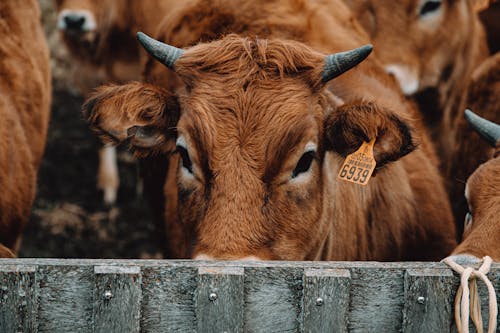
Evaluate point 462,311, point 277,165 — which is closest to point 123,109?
Answer: point 277,165

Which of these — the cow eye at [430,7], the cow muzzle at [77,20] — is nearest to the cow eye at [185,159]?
the cow eye at [430,7]

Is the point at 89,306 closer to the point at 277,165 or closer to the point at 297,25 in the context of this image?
the point at 277,165

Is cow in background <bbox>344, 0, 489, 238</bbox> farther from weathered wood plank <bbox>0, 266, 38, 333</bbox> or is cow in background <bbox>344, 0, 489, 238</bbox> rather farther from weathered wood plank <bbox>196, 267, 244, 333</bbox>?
weathered wood plank <bbox>0, 266, 38, 333</bbox>

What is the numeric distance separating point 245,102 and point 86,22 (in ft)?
17.3

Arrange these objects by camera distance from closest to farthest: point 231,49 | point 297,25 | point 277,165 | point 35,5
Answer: point 277,165 → point 231,49 → point 297,25 → point 35,5

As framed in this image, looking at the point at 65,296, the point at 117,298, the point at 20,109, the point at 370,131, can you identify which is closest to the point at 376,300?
the point at 117,298

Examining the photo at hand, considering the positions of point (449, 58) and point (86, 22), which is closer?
point (449, 58)

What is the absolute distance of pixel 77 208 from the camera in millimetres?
8086

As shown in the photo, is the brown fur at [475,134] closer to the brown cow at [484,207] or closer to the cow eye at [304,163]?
the brown cow at [484,207]

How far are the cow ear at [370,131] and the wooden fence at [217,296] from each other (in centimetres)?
109

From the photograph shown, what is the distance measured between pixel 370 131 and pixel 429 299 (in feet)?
3.77

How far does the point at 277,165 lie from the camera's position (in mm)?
3455

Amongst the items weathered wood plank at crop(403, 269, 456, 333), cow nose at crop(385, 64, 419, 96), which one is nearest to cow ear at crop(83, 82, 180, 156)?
weathered wood plank at crop(403, 269, 456, 333)

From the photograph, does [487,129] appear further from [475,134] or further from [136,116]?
[136,116]
